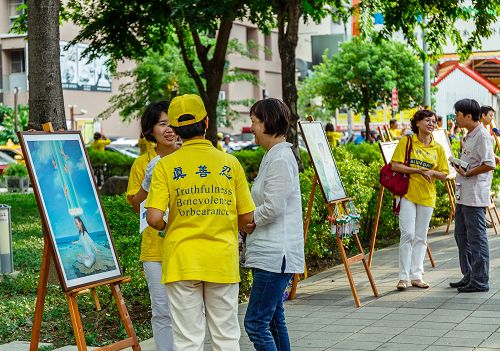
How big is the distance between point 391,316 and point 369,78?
97.9 ft

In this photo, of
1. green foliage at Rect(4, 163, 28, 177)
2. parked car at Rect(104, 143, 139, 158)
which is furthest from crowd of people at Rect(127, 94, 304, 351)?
parked car at Rect(104, 143, 139, 158)

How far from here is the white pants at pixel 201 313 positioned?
201 inches

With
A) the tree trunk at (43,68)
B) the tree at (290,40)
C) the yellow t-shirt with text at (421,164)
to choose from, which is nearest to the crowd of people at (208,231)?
the yellow t-shirt with text at (421,164)

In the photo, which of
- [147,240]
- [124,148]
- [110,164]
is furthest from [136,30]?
[124,148]

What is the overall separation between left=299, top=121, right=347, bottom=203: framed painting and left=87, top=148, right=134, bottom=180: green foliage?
18.1 metres

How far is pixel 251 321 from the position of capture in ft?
18.4

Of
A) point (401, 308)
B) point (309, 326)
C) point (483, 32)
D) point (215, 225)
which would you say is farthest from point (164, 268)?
point (483, 32)

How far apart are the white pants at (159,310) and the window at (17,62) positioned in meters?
54.2

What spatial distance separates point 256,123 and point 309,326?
276 cm

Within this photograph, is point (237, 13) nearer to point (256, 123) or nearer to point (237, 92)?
point (256, 123)

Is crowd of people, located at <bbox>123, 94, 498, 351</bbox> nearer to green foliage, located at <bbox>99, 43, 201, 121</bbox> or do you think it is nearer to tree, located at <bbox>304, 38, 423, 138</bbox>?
green foliage, located at <bbox>99, 43, 201, 121</bbox>

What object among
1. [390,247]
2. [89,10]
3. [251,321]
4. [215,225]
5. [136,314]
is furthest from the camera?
[89,10]

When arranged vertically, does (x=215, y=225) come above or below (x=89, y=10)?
below

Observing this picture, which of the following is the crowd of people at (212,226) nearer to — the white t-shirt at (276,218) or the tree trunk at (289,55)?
the white t-shirt at (276,218)
